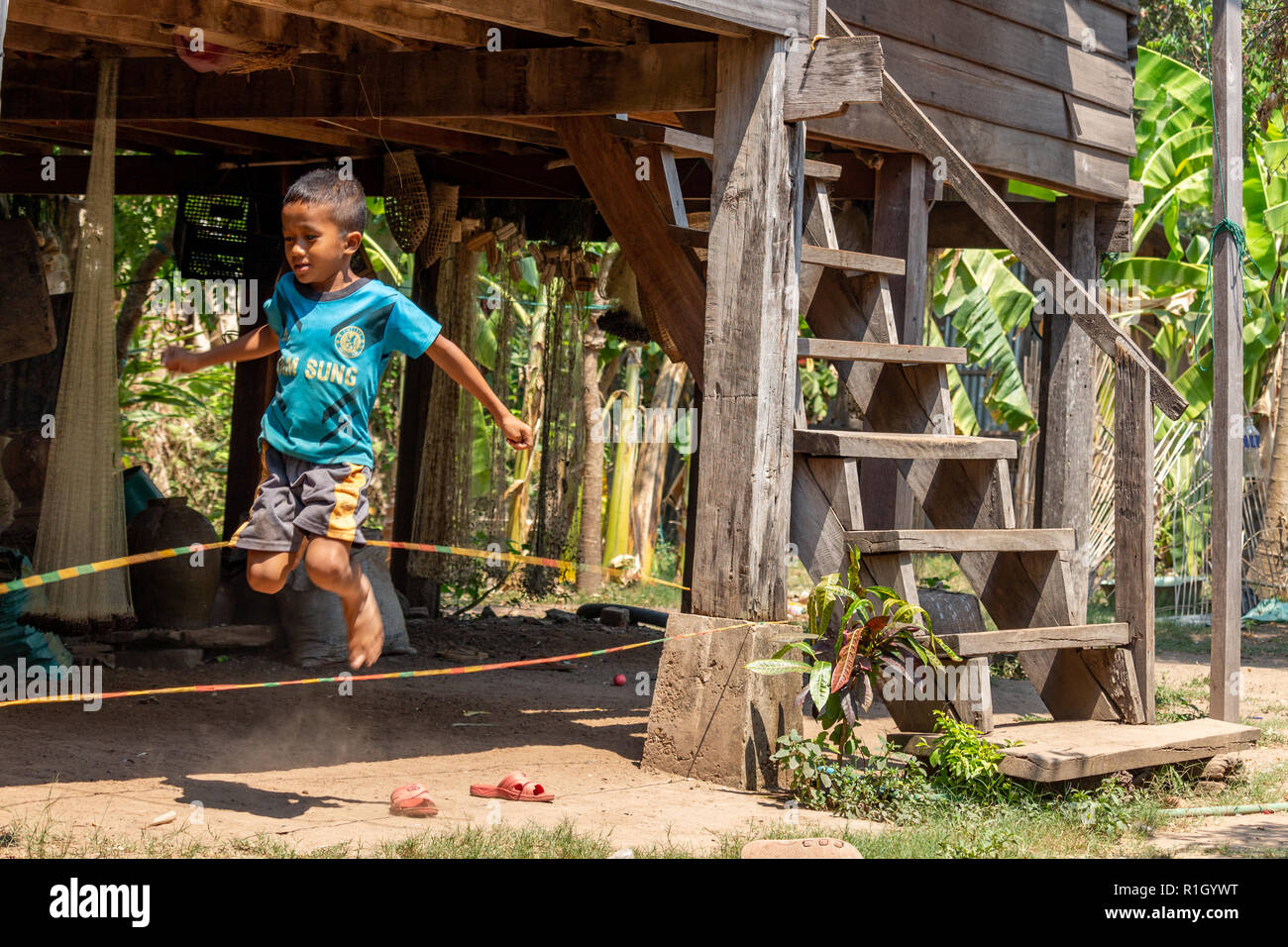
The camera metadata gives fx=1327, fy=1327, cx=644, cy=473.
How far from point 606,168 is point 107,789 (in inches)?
133

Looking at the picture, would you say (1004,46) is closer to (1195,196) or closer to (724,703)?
(724,703)

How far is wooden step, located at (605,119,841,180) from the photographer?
255 inches

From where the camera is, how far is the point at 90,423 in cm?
630

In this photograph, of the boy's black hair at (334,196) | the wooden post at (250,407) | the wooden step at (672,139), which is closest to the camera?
the boy's black hair at (334,196)

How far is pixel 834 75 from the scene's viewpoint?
5.06m

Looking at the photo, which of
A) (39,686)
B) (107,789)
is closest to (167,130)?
(39,686)

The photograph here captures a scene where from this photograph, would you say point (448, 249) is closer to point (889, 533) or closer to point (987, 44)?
point (987, 44)

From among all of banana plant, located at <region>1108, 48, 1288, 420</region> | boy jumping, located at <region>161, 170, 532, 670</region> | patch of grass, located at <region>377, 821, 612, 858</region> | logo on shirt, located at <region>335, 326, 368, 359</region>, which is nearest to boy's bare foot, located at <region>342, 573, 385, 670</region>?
boy jumping, located at <region>161, 170, 532, 670</region>

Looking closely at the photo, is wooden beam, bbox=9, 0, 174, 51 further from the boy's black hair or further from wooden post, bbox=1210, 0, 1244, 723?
wooden post, bbox=1210, 0, 1244, 723

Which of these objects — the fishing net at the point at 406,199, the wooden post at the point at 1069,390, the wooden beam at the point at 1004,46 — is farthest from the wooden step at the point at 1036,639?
the fishing net at the point at 406,199

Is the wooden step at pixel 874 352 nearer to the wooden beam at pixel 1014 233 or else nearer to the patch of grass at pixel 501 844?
the wooden beam at pixel 1014 233

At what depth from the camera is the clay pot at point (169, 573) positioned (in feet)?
26.1

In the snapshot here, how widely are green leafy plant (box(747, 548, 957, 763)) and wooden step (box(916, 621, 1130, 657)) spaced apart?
80 mm

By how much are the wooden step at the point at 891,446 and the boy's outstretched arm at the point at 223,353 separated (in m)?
2.12
